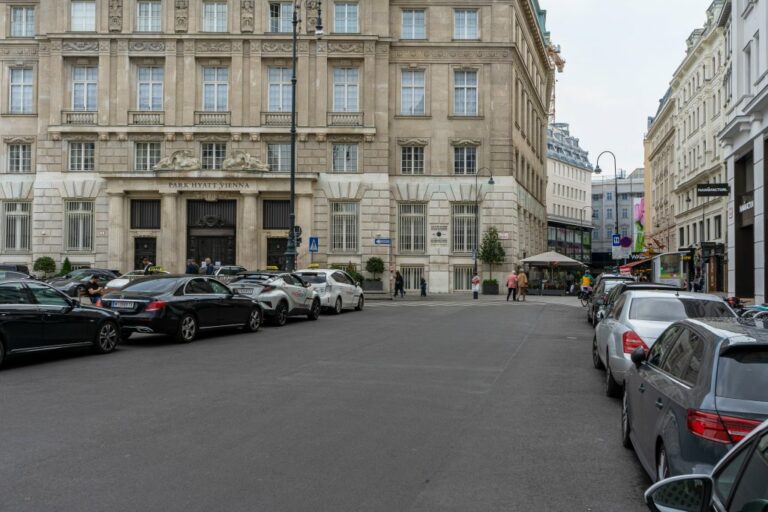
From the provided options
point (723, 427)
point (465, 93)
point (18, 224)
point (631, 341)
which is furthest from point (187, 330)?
point (18, 224)

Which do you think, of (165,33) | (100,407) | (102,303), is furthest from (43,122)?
(100,407)

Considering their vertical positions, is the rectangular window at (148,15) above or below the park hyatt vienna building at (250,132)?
above

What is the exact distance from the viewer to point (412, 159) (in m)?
48.8

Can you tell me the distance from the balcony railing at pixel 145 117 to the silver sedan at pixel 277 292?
26.8 m

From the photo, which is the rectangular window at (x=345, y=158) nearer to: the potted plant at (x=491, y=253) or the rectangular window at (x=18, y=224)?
the potted plant at (x=491, y=253)

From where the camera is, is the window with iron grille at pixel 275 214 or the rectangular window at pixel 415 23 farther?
the rectangular window at pixel 415 23

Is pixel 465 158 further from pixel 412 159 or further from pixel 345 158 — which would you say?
pixel 345 158

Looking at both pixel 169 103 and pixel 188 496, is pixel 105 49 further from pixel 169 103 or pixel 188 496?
pixel 188 496

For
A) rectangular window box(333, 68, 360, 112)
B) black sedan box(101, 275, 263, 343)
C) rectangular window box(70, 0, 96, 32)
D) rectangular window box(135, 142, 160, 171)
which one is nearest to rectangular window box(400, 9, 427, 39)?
rectangular window box(333, 68, 360, 112)

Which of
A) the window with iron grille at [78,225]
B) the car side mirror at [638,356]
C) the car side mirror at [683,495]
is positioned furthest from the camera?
the window with iron grille at [78,225]

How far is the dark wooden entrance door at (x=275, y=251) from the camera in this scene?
4706 cm

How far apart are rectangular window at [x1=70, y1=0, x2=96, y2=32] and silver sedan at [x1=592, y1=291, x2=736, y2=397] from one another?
44.7 metres

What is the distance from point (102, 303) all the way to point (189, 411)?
28.8ft

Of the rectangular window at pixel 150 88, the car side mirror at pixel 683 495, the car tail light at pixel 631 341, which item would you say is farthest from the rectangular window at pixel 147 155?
the car side mirror at pixel 683 495
